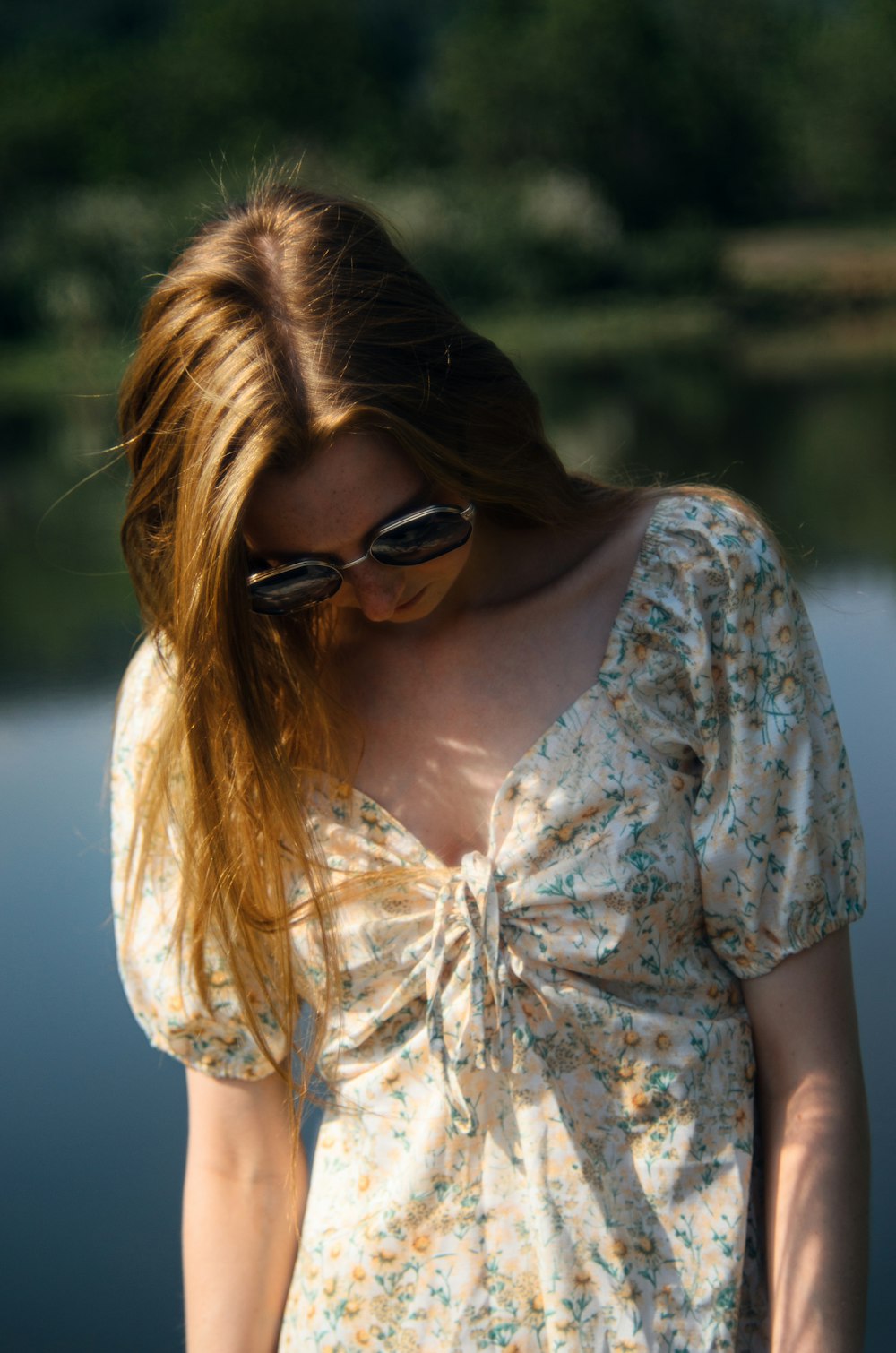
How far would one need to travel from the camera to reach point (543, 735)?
0.72 metres

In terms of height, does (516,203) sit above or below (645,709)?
above

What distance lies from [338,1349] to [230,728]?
324 mm

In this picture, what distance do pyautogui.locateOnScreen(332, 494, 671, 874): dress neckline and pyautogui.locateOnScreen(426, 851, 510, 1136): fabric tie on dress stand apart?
15mm

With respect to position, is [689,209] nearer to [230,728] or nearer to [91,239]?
[91,239]

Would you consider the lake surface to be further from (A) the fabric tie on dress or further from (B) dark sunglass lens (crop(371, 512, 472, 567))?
(B) dark sunglass lens (crop(371, 512, 472, 567))

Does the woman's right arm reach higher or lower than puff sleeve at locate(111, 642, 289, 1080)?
lower

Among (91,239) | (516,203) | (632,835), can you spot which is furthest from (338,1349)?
(516,203)

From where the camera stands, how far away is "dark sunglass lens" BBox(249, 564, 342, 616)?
27.4 inches

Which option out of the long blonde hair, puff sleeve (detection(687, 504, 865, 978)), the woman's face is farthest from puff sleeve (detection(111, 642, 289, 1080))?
puff sleeve (detection(687, 504, 865, 978))

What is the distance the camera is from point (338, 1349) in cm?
72

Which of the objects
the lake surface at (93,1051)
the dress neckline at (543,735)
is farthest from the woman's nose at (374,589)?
the lake surface at (93,1051)

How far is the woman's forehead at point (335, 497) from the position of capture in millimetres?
681

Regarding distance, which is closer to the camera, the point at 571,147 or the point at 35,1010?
the point at 35,1010

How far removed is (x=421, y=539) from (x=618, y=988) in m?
0.25
